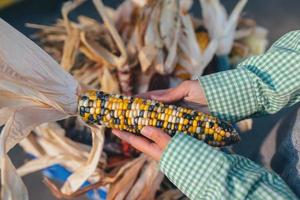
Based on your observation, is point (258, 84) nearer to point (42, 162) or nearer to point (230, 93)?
point (230, 93)

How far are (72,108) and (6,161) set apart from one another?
208 mm

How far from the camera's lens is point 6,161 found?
3.25ft

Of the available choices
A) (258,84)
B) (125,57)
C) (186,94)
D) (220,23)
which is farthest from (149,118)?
(220,23)

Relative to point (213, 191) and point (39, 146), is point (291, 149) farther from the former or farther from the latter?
point (39, 146)

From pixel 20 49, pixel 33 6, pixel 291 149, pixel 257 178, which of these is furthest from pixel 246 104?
pixel 33 6

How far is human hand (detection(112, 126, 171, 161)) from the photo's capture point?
3.24 ft

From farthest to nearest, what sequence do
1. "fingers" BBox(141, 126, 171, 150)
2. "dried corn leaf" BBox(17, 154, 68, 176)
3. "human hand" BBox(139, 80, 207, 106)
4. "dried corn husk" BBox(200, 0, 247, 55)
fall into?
1. "dried corn husk" BBox(200, 0, 247, 55)
2. "dried corn leaf" BBox(17, 154, 68, 176)
3. "human hand" BBox(139, 80, 207, 106)
4. "fingers" BBox(141, 126, 171, 150)

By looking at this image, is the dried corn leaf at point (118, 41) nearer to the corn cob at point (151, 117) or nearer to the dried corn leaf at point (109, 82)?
the dried corn leaf at point (109, 82)

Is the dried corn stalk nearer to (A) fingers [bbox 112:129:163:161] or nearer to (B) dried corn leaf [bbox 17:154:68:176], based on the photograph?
(B) dried corn leaf [bbox 17:154:68:176]

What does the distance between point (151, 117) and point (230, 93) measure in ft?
0.64

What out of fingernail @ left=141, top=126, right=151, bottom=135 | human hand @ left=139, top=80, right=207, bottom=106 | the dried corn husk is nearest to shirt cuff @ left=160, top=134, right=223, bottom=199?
fingernail @ left=141, top=126, right=151, bottom=135

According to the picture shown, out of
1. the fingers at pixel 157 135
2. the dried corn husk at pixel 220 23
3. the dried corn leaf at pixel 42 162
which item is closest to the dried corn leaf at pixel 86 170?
the dried corn leaf at pixel 42 162

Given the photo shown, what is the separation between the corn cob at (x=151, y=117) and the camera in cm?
102

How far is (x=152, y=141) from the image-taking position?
3.51ft
